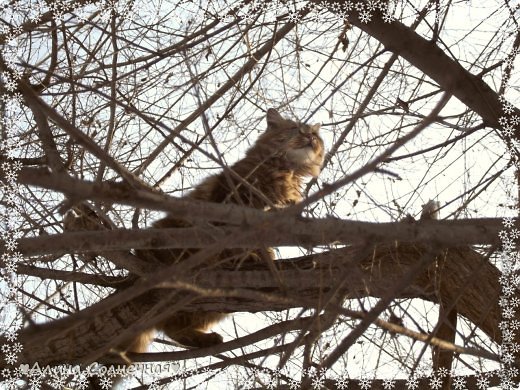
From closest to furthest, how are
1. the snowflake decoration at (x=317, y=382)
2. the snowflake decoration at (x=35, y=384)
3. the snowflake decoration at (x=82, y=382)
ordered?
1. the snowflake decoration at (x=317, y=382)
2. the snowflake decoration at (x=35, y=384)
3. the snowflake decoration at (x=82, y=382)

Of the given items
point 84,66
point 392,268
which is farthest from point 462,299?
point 84,66

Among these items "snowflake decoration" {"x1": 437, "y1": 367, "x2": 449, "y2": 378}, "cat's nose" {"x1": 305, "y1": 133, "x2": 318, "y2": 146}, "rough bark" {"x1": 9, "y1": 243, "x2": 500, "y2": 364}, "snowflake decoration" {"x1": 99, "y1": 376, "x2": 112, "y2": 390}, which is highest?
"cat's nose" {"x1": 305, "y1": 133, "x2": 318, "y2": 146}

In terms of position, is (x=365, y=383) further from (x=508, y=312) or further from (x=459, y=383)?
(x=508, y=312)

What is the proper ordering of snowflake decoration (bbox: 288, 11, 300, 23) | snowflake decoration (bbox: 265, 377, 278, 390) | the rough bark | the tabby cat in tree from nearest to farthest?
snowflake decoration (bbox: 265, 377, 278, 390), the rough bark, snowflake decoration (bbox: 288, 11, 300, 23), the tabby cat in tree

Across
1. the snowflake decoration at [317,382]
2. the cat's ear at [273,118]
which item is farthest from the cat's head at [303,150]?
the snowflake decoration at [317,382]

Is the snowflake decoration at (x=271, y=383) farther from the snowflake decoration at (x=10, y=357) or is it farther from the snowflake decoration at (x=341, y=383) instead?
the snowflake decoration at (x=10, y=357)

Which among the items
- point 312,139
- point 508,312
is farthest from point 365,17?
point 312,139

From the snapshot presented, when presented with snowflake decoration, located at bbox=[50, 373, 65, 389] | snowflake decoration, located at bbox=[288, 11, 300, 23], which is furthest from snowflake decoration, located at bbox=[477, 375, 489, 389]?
snowflake decoration, located at bbox=[288, 11, 300, 23]

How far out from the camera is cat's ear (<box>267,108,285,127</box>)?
3726mm

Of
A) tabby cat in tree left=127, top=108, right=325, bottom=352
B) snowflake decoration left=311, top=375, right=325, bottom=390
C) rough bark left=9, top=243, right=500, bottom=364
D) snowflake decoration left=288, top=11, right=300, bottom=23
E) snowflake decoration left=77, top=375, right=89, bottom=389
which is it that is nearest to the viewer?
snowflake decoration left=311, top=375, right=325, bottom=390

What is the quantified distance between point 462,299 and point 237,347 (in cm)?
119

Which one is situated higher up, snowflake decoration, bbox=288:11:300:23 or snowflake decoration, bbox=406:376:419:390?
snowflake decoration, bbox=288:11:300:23

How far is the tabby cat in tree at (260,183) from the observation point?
3.69 meters

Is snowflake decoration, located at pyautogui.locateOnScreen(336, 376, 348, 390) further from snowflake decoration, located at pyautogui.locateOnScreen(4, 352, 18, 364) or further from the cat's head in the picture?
the cat's head
